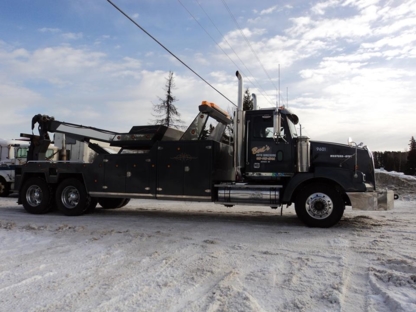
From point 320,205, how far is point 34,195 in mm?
8835

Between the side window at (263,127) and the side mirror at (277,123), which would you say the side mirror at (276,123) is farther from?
the side window at (263,127)

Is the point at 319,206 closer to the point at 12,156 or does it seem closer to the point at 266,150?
the point at 266,150

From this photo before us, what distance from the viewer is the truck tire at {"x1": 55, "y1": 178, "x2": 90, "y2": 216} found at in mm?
10484

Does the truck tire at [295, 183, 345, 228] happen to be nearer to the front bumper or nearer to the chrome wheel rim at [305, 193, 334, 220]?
the chrome wheel rim at [305, 193, 334, 220]

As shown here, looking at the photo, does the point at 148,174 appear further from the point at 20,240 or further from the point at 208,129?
the point at 20,240

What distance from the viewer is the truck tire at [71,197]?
10.5m

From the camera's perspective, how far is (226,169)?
9.29 m

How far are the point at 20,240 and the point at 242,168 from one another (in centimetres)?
515

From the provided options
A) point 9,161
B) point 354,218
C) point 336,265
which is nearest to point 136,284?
point 336,265

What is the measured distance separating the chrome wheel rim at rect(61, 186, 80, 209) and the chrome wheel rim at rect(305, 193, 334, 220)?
6.87 m

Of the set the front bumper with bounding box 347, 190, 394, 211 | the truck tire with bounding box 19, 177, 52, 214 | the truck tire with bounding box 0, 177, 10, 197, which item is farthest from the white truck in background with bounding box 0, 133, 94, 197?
the front bumper with bounding box 347, 190, 394, 211

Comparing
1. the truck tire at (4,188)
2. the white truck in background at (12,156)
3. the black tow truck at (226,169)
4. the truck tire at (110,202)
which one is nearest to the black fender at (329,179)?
the black tow truck at (226,169)

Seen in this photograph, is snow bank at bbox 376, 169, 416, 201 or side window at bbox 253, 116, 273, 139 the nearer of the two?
side window at bbox 253, 116, 273, 139

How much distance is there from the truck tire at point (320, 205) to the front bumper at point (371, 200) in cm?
29
